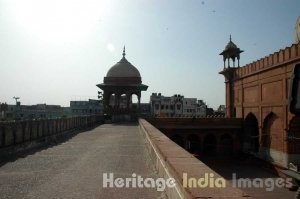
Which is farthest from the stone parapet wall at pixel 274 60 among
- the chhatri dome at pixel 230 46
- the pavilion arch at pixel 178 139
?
the pavilion arch at pixel 178 139

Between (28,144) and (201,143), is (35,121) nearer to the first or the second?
(28,144)

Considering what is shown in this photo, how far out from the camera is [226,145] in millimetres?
33094

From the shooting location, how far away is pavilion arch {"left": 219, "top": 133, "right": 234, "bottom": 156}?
32938mm

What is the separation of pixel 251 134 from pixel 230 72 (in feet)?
26.2

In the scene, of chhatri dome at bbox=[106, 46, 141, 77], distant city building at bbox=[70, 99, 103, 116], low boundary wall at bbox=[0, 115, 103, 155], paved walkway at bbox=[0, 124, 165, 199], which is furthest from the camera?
distant city building at bbox=[70, 99, 103, 116]

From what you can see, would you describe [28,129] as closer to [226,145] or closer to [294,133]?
[294,133]

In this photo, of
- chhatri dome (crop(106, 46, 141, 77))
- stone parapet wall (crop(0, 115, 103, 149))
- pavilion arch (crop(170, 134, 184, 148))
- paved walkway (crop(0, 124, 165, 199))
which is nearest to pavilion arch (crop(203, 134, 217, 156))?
pavilion arch (crop(170, 134, 184, 148))

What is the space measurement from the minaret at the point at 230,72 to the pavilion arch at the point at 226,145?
3.35 metres

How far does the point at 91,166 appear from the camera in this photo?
7.53 metres

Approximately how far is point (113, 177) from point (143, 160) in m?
2.07

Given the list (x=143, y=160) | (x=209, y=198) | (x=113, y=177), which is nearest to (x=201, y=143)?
(x=143, y=160)

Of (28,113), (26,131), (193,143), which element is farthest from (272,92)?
(28,113)

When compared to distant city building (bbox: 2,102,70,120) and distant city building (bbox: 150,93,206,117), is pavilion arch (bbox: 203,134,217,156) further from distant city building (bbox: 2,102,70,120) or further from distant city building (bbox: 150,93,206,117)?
distant city building (bbox: 150,93,206,117)

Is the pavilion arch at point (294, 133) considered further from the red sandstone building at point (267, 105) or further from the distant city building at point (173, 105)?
the distant city building at point (173, 105)
